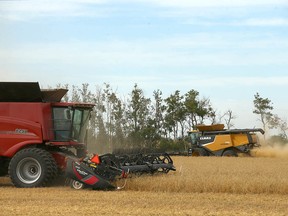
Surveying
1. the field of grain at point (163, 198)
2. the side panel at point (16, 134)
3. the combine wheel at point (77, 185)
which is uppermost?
the side panel at point (16, 134)

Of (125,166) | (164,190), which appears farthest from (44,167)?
(164,190)

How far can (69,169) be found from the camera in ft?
33.9

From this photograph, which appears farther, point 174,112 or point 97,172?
point 174,112

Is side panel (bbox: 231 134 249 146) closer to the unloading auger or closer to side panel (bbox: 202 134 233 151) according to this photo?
side panel (bbox: 202 134 233 151)

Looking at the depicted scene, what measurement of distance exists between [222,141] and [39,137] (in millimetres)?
18129

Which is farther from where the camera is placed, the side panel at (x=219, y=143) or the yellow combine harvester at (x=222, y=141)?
the side panel at (x=219, y=143)

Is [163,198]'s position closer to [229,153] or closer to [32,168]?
[32,168]

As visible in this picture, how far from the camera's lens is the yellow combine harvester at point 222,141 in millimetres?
27422

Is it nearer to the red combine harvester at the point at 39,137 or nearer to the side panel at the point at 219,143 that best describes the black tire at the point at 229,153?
the side panel at the point at 219,143

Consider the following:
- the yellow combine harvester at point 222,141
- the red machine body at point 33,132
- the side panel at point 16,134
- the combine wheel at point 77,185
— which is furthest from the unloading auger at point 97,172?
the yellow combine harvester at point 222,141

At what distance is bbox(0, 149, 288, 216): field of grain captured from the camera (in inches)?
302

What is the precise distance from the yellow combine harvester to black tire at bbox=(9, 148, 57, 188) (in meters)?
17.8

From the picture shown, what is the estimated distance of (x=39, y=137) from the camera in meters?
11.4

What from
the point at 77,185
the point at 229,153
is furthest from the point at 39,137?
the point at 229,153
